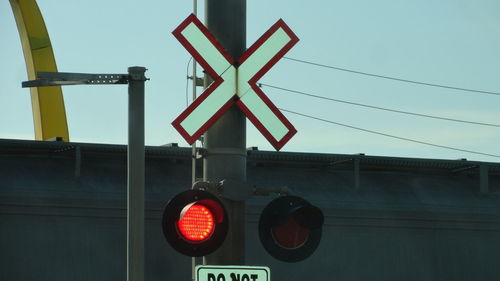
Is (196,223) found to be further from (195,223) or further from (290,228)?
(290,228)

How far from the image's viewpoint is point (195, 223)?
500 centimetres

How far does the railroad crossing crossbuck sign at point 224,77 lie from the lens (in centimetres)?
531

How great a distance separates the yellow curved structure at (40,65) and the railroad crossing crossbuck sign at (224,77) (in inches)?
1260

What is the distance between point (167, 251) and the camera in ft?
71.1

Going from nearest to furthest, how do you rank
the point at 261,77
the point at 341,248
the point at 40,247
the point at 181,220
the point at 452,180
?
the point at 181,220 < the point at 261,77 < the point at 40,247 < the point at 341,248 < the point at 452,180

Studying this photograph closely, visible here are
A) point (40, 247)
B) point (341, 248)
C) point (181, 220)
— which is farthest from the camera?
point (341, 248)

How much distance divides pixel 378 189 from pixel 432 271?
8.28ft

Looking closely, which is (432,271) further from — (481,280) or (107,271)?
(107,271)

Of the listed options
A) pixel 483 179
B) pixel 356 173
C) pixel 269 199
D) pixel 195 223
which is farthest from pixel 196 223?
pixel 483 179

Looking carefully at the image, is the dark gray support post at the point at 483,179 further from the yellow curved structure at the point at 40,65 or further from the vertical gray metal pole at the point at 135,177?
the vertical gray metal pole at the point at 135,177

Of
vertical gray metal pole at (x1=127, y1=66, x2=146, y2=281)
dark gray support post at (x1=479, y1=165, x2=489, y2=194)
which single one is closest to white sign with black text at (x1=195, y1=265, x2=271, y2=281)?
vertical gray metal pole at (x1=127, y1=66, x2=146, y2=281)

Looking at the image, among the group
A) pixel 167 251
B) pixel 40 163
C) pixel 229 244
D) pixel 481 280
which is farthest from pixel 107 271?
pixel 229 244

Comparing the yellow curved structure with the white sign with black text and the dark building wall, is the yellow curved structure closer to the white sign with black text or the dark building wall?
the dark building wall

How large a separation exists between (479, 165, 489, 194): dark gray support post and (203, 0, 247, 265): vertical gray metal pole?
22.1 metres
